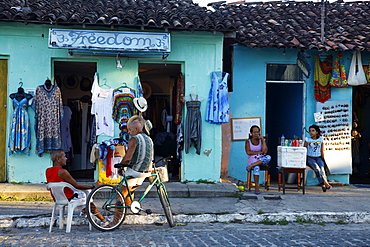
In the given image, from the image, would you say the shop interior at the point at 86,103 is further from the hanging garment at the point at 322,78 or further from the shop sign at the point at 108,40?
the hanging garment at the point at 322,78

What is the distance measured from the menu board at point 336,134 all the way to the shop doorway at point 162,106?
3941mm

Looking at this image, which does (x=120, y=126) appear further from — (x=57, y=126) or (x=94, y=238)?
(x=94, y=238)

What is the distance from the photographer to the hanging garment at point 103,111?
1093cm

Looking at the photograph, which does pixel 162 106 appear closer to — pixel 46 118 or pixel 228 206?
pixel 46 118

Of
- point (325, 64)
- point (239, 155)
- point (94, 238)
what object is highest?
point (325, 64)

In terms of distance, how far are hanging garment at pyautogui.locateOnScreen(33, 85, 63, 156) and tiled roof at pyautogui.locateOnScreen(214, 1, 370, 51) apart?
15.8 ft

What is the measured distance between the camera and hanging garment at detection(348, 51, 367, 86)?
1238 cm

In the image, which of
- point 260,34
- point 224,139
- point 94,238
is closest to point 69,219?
point 94,238

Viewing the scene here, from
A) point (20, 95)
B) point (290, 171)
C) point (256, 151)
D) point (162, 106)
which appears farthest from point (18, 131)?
point (290, 171)

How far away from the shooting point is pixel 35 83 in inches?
423

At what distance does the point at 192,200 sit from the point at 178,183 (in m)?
1.35

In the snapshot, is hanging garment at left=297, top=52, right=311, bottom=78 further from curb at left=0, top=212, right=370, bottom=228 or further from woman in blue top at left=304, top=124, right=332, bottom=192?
curb at left=0, top=212, right=370, bottom=228

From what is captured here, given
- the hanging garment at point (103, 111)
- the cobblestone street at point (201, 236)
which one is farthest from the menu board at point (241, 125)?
the cobblestone street at point (201, 236)

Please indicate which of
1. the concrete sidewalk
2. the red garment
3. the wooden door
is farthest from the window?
the red garment
